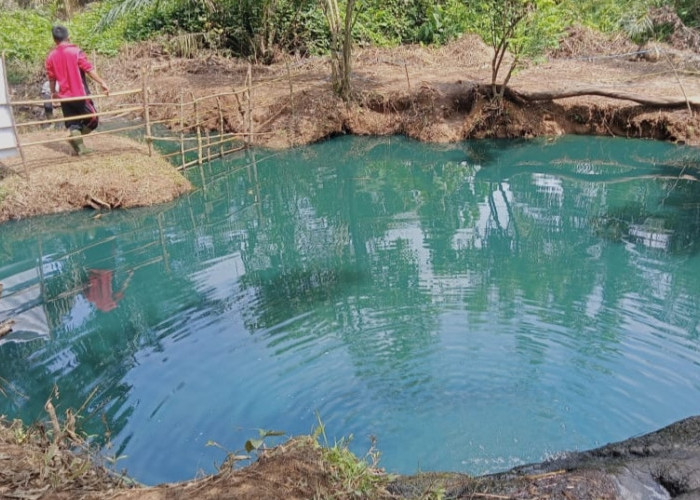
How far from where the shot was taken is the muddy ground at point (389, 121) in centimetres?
273

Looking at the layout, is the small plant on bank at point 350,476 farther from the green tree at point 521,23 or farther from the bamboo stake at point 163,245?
the green tree at point 521,23

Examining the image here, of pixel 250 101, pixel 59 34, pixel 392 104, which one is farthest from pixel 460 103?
pixel 59 34

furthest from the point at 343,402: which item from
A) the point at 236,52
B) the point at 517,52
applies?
the point at 236,52

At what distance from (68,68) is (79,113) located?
63cm

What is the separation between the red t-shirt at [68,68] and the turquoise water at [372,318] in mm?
1609

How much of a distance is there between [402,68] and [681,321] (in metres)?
9.97

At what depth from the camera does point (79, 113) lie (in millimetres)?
8703

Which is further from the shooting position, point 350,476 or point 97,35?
point 97,35

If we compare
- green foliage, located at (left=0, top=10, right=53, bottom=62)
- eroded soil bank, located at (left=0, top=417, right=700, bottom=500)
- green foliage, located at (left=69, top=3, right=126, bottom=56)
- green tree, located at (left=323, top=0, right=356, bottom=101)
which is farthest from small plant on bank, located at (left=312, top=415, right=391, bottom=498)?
green foliage, located at (left=69, top=3, right=126, bottom=56)

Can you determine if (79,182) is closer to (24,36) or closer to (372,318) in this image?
(372,318)

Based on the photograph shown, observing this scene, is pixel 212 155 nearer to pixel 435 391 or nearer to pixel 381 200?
pixel 381 200

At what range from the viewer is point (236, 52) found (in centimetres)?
1636

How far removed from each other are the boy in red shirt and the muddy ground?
2.00 ft

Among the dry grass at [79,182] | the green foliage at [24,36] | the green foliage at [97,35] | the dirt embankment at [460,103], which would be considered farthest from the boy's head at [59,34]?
the green foliage at [97,35]
